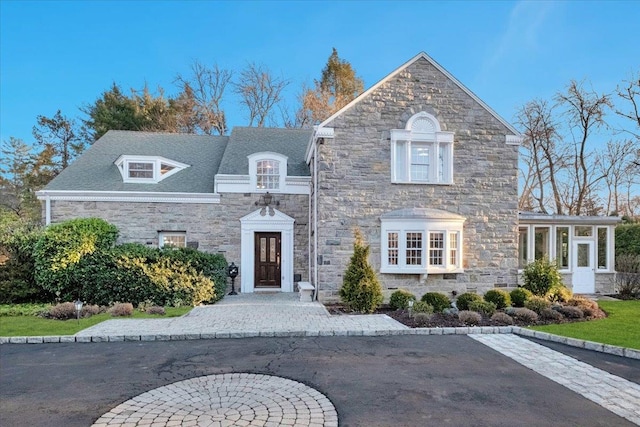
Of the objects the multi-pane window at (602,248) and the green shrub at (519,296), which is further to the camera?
the multi-pane window at (602,248)

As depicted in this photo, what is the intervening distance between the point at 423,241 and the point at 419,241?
16 cm

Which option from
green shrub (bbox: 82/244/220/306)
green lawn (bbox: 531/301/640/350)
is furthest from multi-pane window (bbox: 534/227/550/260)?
green shrub (bbox: 82/244/220/306)

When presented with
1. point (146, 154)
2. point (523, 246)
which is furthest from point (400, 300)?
point (146, 154)

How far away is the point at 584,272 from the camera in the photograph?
1420 cm

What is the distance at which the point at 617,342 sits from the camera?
22.5ft

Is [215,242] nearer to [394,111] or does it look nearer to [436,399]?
[394,111]

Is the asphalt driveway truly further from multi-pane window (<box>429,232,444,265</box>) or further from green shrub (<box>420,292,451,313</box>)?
multi-pane window (<box>429,232,444,265</box>)

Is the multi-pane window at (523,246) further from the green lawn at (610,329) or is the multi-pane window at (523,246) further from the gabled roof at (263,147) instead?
the gabled roof at (263,147)

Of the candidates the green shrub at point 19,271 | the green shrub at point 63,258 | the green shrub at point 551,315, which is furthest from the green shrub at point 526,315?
the green shrub at point 19,271

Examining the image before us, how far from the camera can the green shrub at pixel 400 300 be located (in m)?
10.5

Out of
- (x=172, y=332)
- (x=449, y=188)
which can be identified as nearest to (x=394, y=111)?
(x=449, y=188)

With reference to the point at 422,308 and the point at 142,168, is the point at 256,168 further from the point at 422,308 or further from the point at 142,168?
the point at 422,308

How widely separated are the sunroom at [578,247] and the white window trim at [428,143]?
14.6 ft

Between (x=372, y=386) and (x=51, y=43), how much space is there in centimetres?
1828
